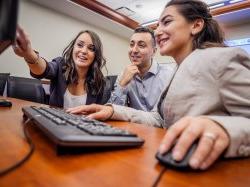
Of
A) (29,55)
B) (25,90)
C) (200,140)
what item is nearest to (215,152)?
(200,140)

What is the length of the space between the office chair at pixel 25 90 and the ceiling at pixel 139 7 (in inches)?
81.8

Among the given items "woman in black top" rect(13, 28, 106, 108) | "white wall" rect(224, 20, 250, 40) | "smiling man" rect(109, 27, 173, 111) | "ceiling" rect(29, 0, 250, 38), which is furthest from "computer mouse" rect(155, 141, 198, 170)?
"white wall" rect(224, 20, 250, 40)

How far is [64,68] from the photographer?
5.89ft

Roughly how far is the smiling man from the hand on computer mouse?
1.27 meters

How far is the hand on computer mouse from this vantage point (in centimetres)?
31

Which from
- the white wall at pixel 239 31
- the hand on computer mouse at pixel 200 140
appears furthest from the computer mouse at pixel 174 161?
the white wall at pixel 239 31

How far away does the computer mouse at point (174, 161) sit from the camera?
0.30 metres

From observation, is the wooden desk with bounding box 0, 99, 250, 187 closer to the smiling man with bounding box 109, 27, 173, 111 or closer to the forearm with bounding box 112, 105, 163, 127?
the forearm with bounding box 112, 105, 163, 127

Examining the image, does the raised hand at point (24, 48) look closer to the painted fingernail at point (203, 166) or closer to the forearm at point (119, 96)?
the forearm at point (119, 96)

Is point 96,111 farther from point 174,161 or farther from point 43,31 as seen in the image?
point 43,31

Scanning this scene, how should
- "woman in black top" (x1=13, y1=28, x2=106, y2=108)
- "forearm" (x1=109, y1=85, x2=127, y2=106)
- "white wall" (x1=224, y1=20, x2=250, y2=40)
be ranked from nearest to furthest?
"woman in black top" (x1=13, y1=28, x2=106, y2=108)
"forearm" (x1=109, y1=85, x2=127, y2=106)
"white wall" (x1=224, y1=20, x2=250, y2=40)

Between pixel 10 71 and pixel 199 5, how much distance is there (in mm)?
3134

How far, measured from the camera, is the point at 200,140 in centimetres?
34

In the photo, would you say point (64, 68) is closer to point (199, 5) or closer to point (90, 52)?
point (90, 52)
